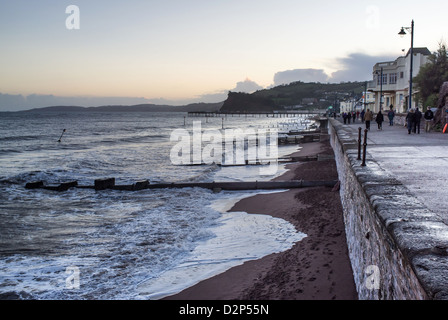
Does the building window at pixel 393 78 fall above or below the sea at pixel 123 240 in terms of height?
above

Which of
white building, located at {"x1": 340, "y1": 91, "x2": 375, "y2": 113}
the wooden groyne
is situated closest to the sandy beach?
the wooden groyne

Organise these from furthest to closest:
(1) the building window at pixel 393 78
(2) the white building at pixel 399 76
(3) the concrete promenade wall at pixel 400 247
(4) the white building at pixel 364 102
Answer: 1. (4) the white building at pixel 364 102
2. (1) the building window at pixel 393 78
3. (2) the white building at pixel 399 76
4. (3) the concrete promenade wall at pixel 400 247

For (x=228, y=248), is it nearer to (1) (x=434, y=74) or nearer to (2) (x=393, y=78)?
(1) (x=434, y=74)

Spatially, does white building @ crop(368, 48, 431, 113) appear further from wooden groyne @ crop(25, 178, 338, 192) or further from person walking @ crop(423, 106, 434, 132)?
wooden groyne @ crop(25, 178, 338, 192)

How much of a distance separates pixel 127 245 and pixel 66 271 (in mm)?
1673

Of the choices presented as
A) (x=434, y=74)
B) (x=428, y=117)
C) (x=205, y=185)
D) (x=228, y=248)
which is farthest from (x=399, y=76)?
(x=228, y=248)

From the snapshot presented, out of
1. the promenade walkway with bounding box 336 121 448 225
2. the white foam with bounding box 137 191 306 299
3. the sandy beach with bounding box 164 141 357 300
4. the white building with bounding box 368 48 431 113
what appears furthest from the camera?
the white building with bounding box 368 48 431 113

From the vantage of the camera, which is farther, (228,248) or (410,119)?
(410,119)

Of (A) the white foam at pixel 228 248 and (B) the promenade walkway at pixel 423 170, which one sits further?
(A) the white foam at pixel 228 248

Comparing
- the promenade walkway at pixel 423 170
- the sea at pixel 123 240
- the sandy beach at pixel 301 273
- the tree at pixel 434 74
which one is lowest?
the sea at pixel 123 240
